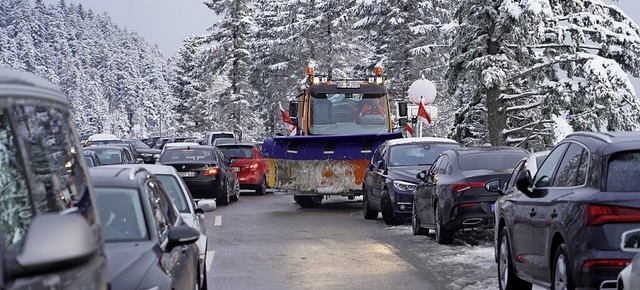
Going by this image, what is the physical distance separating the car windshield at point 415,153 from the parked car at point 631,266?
14.5 m

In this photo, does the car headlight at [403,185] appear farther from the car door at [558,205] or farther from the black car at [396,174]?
the car door at [558,205]

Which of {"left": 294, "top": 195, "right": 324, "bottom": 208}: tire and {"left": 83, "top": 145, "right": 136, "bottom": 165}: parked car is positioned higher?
{"left": 83, "top": 145, "right": 136, "bottom": 165}: parked car

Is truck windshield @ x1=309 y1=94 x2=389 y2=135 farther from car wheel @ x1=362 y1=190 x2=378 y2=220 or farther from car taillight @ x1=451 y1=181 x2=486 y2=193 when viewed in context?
car taillight @ x1=451 y1=181 x2=486 y2=193

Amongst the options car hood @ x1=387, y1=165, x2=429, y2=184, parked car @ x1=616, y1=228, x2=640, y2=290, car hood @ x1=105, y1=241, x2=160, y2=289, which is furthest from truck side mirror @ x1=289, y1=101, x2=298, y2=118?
parked car @ x1=616, y1=228, x2=640, y2=290

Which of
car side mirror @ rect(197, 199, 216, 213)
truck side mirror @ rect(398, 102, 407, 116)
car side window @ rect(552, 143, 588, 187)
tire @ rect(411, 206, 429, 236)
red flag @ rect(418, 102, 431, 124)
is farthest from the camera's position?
red flag @ rect(418, 102, 431, 124)

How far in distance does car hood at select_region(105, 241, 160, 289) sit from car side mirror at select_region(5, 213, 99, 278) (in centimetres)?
275

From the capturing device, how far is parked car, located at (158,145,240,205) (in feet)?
87.9

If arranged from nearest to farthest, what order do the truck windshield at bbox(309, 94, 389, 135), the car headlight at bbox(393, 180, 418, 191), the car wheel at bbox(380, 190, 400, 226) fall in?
the car headlight at bbox(393, 180, 418, 191) < the car wheel at bbox(380, 190, 400, 226) < the truck windshield at bbox(309, 94, 389, 135)

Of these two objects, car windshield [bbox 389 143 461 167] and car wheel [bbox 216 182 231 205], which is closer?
car windshield [bbox 389 143 461 167]

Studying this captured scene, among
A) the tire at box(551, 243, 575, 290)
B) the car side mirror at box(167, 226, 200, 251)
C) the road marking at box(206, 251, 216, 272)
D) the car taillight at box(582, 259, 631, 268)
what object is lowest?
the road marking at box(206, 251, 216, 272)

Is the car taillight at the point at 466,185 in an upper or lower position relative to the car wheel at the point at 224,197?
upper

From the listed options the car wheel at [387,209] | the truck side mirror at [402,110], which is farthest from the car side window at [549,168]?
the truck side mirror at [402,110]

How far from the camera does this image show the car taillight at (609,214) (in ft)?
25.6

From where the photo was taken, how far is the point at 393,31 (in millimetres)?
55000
